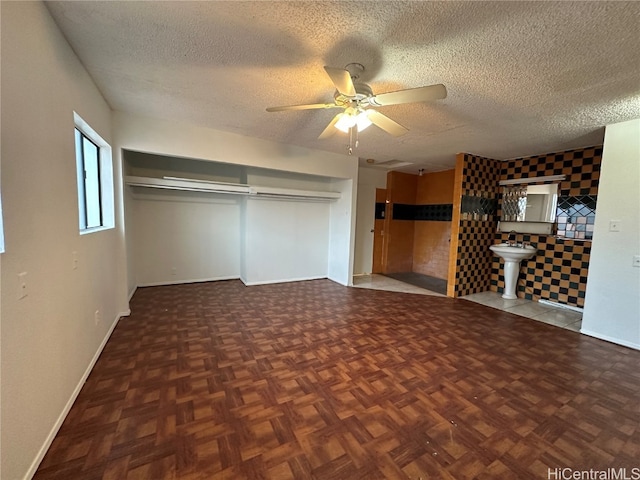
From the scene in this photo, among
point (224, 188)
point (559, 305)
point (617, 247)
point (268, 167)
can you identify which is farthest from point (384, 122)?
point (559, 305)

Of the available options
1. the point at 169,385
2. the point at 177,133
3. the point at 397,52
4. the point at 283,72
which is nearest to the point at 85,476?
the point at 169,385

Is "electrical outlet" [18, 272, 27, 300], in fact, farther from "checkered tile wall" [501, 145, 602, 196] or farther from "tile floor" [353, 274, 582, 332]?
"checkered tile wall" [501, 145, 602, 196]

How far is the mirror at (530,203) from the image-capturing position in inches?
156

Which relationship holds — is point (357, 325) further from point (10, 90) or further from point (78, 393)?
point (10, 90)

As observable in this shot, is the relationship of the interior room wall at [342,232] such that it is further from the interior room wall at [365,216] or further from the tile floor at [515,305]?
the interior room wall at [365,216]

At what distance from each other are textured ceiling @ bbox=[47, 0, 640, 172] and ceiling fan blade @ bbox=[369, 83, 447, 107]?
249 mm

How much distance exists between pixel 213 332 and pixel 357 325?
160cm

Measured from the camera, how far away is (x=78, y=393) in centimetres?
175

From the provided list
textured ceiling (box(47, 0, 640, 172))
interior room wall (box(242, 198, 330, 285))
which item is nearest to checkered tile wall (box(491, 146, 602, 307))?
textured ceiling (box(47, 0, 640, 172))

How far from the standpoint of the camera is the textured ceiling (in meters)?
1.37

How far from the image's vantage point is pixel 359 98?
1.90 meters

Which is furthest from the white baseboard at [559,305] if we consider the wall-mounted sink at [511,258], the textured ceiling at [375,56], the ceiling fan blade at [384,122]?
the ceiling fan blade at [384,122]

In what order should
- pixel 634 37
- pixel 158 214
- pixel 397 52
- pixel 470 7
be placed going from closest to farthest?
1. pixel 470 7
2. pixel 634 37
3. pixel 397 52
4. pixel 158 214

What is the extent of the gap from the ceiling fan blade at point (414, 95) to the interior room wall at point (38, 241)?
6.28 ft
